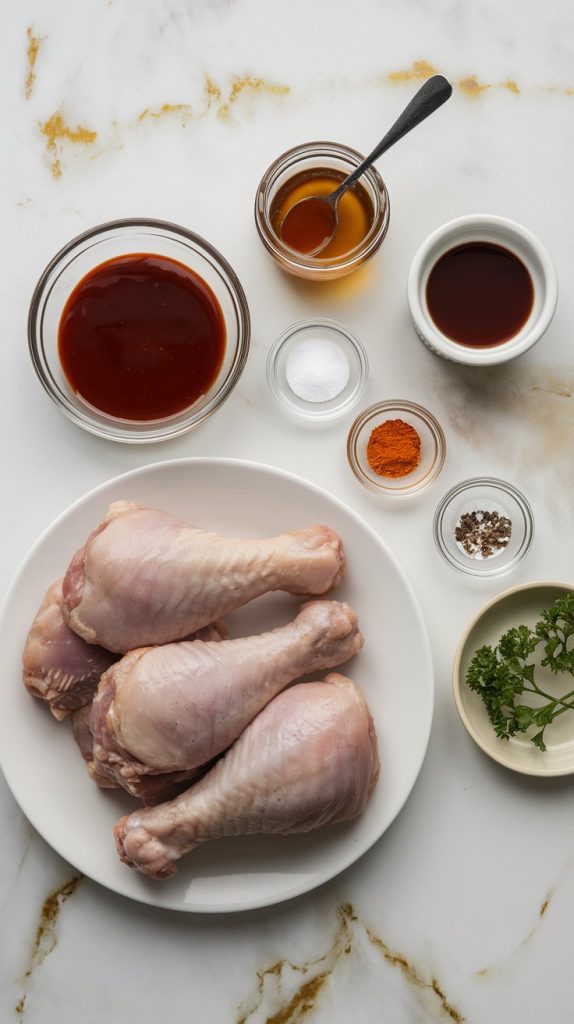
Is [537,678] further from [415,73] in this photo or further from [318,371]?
[415,73]

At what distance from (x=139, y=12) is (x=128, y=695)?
1.34 m

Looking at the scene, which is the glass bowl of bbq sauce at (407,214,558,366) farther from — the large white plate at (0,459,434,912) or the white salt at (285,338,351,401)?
the large white plate at (0,459,434,912)

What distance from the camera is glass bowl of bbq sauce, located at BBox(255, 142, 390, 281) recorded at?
165 cm

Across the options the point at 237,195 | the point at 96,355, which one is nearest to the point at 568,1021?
the point at 96,355

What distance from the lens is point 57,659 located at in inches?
61.6

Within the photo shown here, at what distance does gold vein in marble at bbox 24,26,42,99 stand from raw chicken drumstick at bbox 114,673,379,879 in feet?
4.28

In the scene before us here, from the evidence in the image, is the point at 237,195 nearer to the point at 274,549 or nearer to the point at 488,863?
the point at 274,549

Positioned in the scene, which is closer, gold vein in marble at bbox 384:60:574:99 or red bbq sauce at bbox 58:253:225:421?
red bbq sauce at bbox 58:253:225:421

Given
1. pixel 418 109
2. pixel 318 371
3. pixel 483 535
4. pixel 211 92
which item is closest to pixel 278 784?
pixel 483 535

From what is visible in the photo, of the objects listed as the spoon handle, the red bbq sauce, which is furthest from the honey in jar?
the red bbq sauce

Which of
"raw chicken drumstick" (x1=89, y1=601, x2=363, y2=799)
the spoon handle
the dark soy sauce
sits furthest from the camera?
the dark soy sauce

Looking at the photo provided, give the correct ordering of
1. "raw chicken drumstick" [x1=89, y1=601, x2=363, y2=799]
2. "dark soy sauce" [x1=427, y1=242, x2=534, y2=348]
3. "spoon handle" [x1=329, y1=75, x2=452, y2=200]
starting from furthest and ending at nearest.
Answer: "dark soy sauce" [x1=427, y1=242, x2=534, y2=348] < "spoon handle" [x1=329, y1=75, x2=452, y2=200] < "raw chicken drumstick" [x1=89, y1=601, x2=363, y2=799]

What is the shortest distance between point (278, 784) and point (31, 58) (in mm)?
1494

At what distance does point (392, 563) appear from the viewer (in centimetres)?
162
